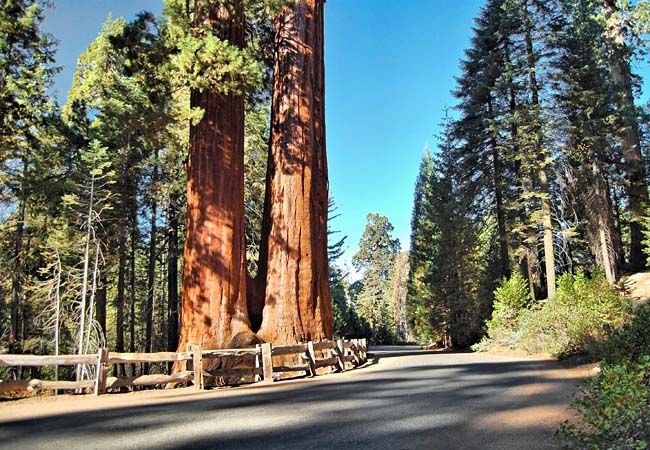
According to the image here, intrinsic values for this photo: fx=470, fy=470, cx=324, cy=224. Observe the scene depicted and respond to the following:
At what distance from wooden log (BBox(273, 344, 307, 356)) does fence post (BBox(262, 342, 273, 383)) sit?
0.13 m

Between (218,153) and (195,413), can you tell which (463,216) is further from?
(195,413)

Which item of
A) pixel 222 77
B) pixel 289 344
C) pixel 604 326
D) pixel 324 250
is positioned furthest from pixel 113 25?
pixel 604 326

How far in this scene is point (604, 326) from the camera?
11414 mm

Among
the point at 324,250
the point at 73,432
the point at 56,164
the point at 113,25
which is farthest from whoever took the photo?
the point at 113,25

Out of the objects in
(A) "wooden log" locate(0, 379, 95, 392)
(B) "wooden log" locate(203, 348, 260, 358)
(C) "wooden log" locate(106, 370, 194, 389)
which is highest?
(B) "wooden log" locate(203, 348, 260, 358)

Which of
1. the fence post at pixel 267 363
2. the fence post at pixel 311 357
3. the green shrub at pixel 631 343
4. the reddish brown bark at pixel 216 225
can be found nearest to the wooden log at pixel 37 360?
the reddish brown bark at pixel 216 225

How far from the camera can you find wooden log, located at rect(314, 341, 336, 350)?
1128 cm

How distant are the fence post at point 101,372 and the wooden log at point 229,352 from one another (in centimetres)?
181

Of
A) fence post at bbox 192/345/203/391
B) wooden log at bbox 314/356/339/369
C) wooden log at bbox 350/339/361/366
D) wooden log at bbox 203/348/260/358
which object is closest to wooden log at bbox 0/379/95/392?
fence post at bbox 192/345/203/391

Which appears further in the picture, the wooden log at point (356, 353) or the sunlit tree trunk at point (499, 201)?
the sunlit tree trunk at point (499, 201)

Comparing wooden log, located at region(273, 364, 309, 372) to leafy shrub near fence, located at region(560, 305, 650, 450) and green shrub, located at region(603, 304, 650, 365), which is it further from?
leafy shrub near fence, located at region(560, 305, 650, 450)

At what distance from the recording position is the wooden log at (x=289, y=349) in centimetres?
1018

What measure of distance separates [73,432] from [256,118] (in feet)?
56.9

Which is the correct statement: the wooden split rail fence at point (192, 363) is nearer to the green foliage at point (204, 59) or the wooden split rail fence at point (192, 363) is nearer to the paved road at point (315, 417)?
the paved road at point (315, 417)
